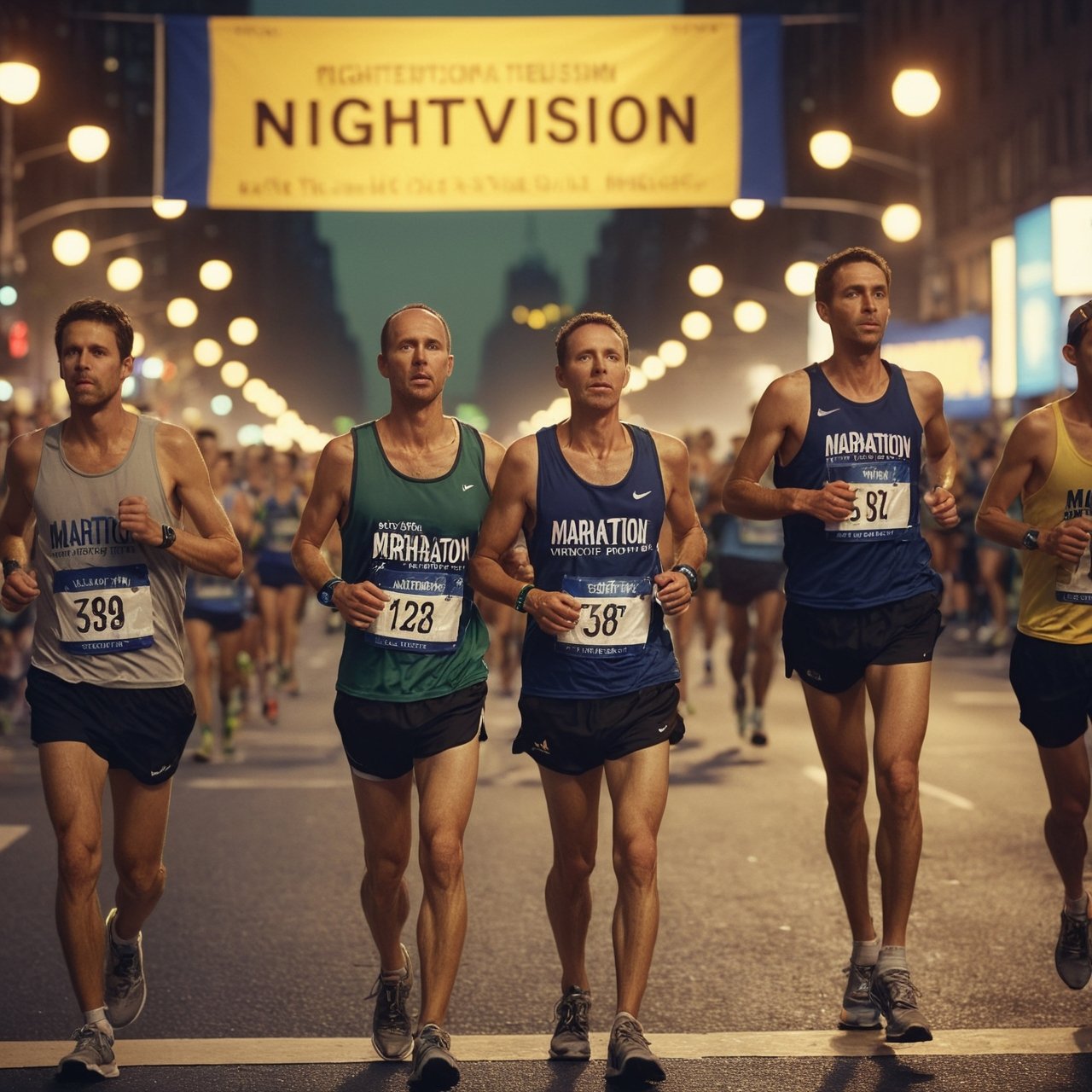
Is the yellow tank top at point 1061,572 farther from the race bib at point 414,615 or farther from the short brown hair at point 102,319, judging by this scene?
the short brown hair at point 102,319

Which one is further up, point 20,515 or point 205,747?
point 20,515

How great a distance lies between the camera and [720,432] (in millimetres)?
94000

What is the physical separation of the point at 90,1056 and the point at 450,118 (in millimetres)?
10258

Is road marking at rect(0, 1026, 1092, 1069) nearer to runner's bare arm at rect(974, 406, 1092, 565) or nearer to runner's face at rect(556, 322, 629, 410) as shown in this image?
runner's bare arm at rect(974, 406, 1092, 565)

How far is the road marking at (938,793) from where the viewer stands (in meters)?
10.9

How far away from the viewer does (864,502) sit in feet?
20.9

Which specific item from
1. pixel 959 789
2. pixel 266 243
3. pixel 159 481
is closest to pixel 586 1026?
pixel 159 481

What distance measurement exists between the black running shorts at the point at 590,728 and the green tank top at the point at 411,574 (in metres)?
0.23

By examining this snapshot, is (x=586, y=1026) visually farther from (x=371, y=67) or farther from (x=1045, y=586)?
(x=371, y=67)

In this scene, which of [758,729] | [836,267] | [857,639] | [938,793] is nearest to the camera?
[857,639]

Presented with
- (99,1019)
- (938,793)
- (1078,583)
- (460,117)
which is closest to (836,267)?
(1078,583)

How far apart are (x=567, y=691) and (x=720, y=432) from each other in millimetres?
88534

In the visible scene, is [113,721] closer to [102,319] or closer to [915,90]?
[102,319]

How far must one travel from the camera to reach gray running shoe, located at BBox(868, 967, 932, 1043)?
19.0 feet
